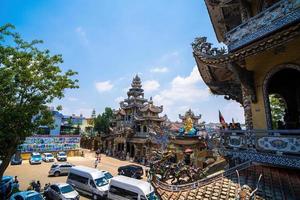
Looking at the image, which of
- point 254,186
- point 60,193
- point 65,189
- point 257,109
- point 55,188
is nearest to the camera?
point 254,186

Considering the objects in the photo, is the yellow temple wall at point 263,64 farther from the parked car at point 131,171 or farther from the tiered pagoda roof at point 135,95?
the tiered pagoda roof at point 135,95

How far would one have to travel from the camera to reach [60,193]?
13703 mm

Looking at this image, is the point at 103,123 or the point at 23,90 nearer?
the point at 23,90

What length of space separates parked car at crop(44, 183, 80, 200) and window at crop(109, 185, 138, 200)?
2.62 m

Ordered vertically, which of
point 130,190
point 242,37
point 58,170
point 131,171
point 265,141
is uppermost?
point 242,37

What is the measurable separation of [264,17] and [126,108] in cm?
3838

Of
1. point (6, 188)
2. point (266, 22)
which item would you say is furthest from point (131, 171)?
point (266, 22)

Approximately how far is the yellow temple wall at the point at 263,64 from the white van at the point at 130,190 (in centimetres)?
721

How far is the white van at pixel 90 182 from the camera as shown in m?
15.4

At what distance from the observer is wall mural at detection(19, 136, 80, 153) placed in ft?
118

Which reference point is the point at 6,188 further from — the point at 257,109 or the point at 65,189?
the point at 257,109

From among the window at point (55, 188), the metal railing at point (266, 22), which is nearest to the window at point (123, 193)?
the window at point (55, 188)

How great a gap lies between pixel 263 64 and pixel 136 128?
1287 inches

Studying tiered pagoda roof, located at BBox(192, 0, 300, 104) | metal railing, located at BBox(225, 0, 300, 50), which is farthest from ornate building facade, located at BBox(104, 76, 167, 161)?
metal railing, located at BBox(225, 0, 300, 50)
